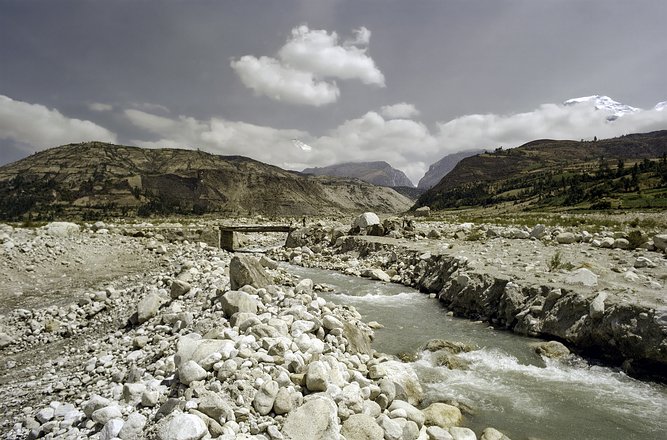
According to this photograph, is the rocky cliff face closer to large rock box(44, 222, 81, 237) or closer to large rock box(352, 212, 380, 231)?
large rock box(44, 222, 81, 237)

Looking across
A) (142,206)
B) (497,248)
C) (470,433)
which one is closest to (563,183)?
(497,248)

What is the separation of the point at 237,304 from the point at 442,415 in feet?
18.1

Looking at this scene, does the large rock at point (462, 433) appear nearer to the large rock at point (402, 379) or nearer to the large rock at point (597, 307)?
the large rock at point (402, 379)

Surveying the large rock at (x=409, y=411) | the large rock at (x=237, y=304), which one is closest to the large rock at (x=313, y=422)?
the large rock at (x=409, y=411)

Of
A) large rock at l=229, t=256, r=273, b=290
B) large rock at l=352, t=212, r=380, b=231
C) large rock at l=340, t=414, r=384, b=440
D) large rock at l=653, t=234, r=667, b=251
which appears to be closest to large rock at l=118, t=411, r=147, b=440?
large rock at l=340, t=414, r=384, b=440

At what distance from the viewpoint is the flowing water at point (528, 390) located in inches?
264

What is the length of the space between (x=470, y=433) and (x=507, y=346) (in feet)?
16.9

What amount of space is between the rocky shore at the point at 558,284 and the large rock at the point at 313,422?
7935 mm

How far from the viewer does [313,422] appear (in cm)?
512

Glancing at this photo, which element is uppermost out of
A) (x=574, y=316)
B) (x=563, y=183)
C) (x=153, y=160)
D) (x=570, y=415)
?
(x=153, y=160)

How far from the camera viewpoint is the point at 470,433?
6.06m

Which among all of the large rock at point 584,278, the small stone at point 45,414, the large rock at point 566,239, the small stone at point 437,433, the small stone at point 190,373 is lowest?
the small stone at point 437,433

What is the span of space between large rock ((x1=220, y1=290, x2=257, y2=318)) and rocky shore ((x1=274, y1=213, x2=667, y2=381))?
8.47 meters

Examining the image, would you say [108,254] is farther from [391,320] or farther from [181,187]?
[181,187]
